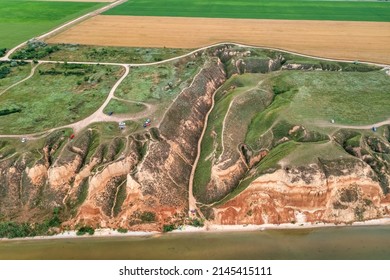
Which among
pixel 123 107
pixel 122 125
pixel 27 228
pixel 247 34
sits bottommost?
pixel 27 228

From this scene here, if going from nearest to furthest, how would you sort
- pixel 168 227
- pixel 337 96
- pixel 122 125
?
pixel 168 227 < pixel 122 125 < pixel 337 96

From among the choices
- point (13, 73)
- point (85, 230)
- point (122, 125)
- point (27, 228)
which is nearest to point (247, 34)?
point (122, 125)

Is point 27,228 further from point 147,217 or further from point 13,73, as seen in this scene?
point 13,73

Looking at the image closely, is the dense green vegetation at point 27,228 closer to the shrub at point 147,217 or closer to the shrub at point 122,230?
the shrub at point 122,230

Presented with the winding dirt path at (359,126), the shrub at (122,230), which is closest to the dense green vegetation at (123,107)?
the shrub at (122,230)

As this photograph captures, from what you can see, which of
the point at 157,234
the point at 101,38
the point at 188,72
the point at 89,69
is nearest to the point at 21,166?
the point at 157,234

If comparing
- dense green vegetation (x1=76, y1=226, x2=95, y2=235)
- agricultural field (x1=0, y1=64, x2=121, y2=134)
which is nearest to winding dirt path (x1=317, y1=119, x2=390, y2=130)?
dense green vegetation (x1=76, y1=226, x2=95, y2=235)

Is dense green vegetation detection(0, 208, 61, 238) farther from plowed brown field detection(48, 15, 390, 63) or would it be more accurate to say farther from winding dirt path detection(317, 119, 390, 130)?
plowed brown field detection(48, 15, 390, 63)
